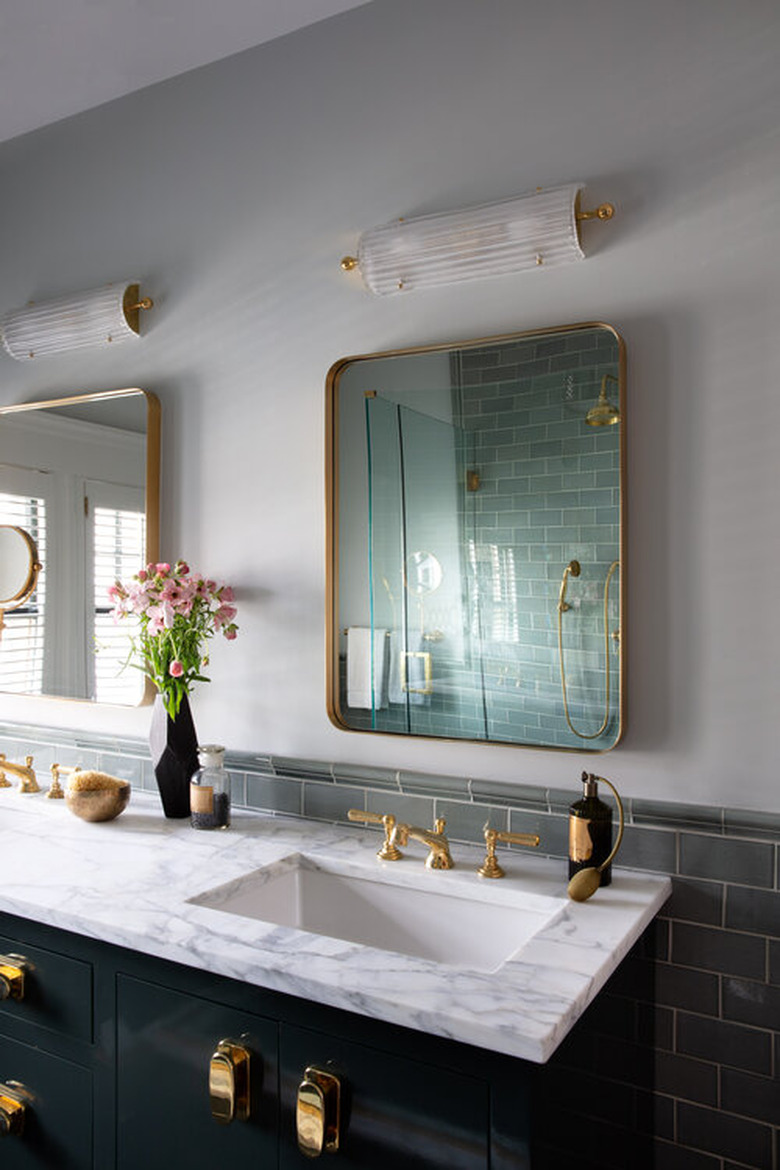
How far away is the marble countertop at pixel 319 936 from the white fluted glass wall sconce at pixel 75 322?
1264 mm

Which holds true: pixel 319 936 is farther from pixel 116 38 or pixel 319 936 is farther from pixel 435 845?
pixel 116 38

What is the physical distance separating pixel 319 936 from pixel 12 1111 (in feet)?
2.33

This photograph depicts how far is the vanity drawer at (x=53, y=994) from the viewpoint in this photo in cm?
151

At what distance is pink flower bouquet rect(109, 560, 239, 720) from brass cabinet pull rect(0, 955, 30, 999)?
66 cm

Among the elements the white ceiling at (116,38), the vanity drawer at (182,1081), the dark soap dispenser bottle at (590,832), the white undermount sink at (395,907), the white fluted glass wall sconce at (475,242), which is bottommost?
the vanity drawer at (182,1081)

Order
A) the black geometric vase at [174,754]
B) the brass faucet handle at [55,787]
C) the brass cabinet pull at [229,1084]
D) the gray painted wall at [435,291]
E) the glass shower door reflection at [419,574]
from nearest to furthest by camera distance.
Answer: the brass cabinet pull at [229,1084] < the gray painted wall at [435,291] < the glass shower door reflection at [419,574] < the black geometric vase at [174,754] < the brass faucet handle at [55,787]

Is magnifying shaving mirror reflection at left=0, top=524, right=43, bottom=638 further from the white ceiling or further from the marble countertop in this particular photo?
the white ceiling

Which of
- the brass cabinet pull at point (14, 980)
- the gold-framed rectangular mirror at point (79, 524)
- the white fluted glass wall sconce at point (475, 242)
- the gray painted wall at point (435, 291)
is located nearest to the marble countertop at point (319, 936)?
the brass cabinet pull at point (14, 980)

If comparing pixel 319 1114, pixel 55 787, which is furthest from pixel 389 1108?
pixel 55 787

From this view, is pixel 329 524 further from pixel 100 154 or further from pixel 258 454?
pixel 100 154

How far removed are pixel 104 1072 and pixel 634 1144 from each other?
92 cm

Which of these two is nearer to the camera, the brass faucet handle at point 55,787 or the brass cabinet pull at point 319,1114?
the brass cabinet pull at point 319,1114

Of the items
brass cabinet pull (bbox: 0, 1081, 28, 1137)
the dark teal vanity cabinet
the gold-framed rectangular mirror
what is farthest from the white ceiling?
brass cabinet pull (bbox: 0, 1081, 28, 1137)

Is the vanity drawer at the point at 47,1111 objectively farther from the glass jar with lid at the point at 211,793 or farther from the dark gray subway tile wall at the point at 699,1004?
the dark gray subway tile wall at the point at 699,1004
